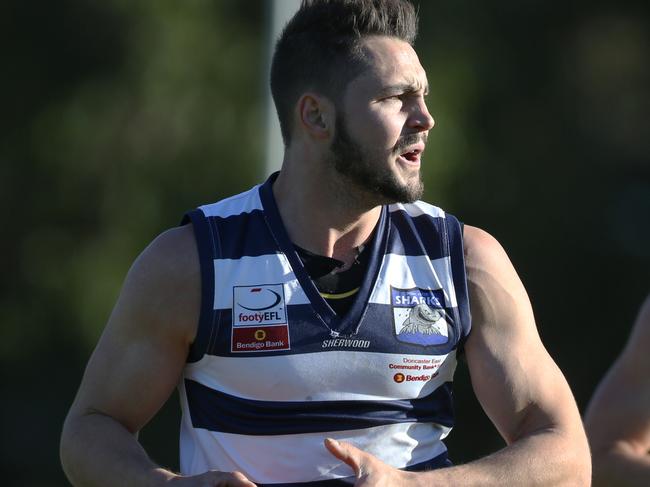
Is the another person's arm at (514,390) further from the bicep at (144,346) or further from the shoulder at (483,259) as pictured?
the bicep at (144,346)

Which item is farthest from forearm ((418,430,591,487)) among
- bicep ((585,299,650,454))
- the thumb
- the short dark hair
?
the short dark hair

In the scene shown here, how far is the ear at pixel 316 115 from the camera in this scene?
14.2 feet

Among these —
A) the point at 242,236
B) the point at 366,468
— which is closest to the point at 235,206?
the point at 242,236

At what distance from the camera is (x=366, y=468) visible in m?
3.79

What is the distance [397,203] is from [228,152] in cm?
925

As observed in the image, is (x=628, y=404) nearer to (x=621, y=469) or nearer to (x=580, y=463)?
(x=621, y=469)

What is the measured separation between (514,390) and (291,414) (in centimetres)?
70

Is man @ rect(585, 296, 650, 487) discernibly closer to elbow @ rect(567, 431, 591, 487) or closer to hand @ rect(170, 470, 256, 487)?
elbow @ rect(567, 431, 591, 487)

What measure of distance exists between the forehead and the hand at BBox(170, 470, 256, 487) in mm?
1310

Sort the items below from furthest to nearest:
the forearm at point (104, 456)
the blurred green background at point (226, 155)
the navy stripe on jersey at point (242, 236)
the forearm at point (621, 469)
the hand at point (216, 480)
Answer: the blurred green background at point (226, 155) → the forearm at point (621, 469) → the navy stripe on jersey at point (242, 236) → the forearm at point (104, 456) → the hand at point (216, 480)

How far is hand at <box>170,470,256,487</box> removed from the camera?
3752mm

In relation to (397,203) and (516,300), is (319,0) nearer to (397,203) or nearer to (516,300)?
(397,203)

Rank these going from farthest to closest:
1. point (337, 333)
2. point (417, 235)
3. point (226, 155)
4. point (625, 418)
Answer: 1. point (226, 155)
2. point (625, 418)
3. point (417, 235)
4. point (337, 333)

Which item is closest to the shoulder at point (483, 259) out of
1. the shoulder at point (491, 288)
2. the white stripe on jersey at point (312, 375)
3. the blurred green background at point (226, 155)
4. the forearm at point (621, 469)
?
the shoulder at point (491, 288)
